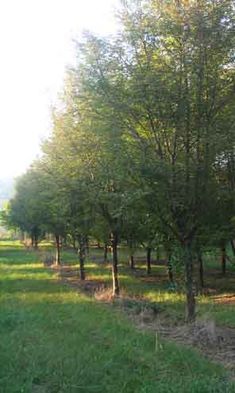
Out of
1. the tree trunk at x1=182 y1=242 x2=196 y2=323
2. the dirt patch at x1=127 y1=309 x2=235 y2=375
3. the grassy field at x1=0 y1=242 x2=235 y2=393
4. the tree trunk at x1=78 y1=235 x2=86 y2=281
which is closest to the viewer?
the grassy field at x1=0 y1=242 x2=235 y2=393

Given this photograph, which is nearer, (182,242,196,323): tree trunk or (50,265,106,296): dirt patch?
(182,242,196,323): tree trunk

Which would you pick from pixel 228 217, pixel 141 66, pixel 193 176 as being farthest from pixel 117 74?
pixel 228 217

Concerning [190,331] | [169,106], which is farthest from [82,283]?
[169,106]

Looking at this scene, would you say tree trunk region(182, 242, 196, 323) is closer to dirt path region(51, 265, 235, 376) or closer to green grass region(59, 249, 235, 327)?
green grass region(59, 249, 235, 327)

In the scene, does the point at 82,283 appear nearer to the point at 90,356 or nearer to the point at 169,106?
the point at 169,106

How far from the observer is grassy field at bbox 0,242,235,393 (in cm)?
738

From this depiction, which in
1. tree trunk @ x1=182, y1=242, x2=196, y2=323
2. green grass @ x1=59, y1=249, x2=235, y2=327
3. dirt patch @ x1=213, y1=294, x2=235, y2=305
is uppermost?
tree trunk @ x1=182, y1=242, x2=196, y2=323

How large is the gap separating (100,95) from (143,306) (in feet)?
22.9

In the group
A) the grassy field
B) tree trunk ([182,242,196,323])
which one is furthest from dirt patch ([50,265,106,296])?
tree trunk ([182,242,196,323])

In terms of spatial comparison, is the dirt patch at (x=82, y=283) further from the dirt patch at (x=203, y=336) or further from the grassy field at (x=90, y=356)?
the dirt patch at (x=203, y=336)

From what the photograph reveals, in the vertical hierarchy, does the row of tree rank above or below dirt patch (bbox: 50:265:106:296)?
above

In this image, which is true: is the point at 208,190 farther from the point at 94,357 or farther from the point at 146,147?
the point at 94,357

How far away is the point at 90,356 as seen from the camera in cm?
909

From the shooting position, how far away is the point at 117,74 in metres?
13.1
